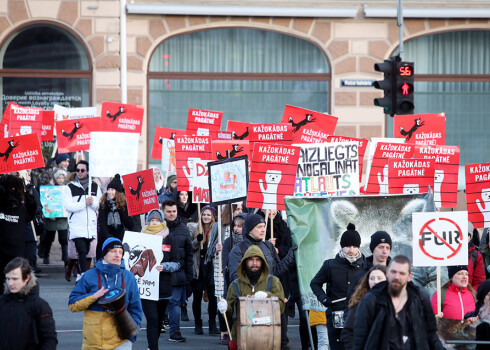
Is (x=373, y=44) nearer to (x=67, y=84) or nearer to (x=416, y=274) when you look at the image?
(x=67, y=84)

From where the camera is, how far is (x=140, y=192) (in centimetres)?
1411

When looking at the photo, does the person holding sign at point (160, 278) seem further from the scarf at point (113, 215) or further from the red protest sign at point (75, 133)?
the red protest sign at point (75, 133)

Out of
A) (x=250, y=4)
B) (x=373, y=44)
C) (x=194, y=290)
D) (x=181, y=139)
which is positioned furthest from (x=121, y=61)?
(x=194, y=290)

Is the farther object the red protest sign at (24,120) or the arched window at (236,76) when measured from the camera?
the arched window at (236,76)

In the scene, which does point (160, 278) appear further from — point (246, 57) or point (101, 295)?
point (246, 57)

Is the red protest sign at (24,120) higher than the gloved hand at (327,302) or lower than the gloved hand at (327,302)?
higher

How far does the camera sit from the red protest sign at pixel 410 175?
13.0 metres

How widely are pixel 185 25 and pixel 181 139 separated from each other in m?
8.23

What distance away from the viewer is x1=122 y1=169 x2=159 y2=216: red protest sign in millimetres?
14016

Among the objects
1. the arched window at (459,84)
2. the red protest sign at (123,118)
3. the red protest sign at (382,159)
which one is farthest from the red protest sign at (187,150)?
the arched window at (459,84)

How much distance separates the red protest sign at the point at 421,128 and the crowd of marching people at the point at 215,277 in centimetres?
243

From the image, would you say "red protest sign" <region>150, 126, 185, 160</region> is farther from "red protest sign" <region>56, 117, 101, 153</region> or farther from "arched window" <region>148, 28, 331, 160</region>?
"arched window" <region>148, 28, 331, 160</region>

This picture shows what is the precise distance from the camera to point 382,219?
38.5ft

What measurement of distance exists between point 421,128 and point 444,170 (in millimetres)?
1918
